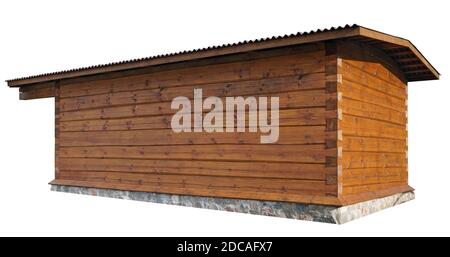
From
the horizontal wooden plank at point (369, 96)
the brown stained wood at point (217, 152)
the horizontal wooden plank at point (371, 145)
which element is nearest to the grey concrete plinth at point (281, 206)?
the brown stained wood at point (217, 152)

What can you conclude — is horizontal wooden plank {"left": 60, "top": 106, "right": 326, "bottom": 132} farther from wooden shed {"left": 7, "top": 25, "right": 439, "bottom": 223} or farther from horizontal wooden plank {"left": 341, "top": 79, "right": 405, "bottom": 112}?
horizontal wooden plank {"left": 341, "top": 79, "right": 405, "bottom": 112}

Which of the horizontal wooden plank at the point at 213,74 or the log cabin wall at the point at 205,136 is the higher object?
the horizontal wooden plank at the point at 213,74

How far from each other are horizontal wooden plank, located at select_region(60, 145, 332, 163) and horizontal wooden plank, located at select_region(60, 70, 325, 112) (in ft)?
3.11

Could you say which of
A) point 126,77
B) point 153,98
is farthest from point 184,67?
point 126,77

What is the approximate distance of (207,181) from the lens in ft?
30.4

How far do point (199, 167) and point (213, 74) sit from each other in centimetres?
176

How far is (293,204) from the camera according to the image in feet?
26.7

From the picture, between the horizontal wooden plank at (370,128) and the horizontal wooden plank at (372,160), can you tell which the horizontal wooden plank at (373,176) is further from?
the horizontal wooden plank at (370,128)

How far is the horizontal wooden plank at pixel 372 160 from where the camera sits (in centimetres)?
816

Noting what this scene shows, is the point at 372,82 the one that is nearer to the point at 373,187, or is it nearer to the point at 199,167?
the point at 373,187

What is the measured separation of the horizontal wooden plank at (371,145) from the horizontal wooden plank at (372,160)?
8cm

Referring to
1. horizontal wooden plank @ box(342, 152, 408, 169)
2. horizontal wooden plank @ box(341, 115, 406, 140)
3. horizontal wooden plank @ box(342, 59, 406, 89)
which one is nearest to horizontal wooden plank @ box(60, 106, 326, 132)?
horizontal wooden plank @ box(341, 115, 406, 140)

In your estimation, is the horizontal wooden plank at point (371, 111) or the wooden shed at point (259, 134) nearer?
the wooden shed at point (259, 134)

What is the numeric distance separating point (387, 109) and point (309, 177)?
2.96m
